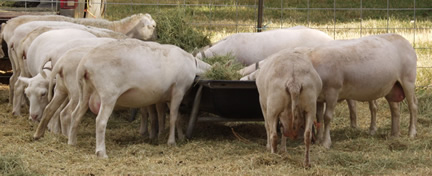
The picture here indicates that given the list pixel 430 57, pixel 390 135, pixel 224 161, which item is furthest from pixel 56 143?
pixel 430 57

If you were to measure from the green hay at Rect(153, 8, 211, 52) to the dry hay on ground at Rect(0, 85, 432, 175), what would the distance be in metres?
1.56

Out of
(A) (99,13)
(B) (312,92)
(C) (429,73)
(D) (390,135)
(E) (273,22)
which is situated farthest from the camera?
(E) (273,22)

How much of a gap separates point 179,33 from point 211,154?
3472 mm

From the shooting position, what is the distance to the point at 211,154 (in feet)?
24.5

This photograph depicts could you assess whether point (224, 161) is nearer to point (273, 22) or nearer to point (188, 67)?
point (188, 67)

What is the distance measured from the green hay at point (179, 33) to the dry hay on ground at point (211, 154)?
1.56 meters

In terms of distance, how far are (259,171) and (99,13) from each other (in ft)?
23.8

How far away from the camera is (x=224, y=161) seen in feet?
23.1

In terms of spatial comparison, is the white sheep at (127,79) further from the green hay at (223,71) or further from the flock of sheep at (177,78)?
the green hay at (223,71)

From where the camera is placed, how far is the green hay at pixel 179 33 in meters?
10.5

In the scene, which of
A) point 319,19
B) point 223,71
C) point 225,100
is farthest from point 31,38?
point 319,19

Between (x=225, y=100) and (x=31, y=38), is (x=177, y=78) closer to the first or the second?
(x=225, y=100)

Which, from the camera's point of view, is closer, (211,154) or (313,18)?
(211,154)

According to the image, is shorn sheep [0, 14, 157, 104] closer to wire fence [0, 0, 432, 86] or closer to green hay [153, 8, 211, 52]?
green hay [153, 8, 211, 52]
